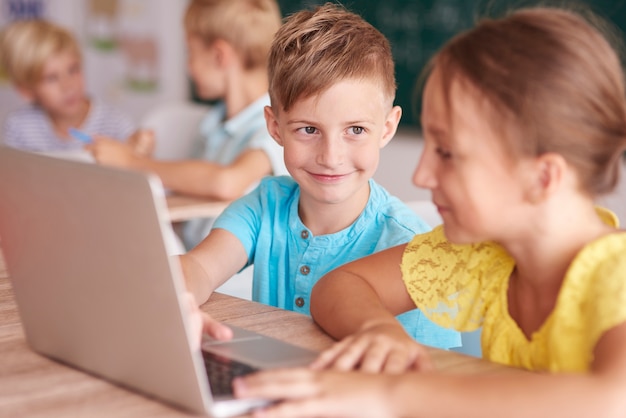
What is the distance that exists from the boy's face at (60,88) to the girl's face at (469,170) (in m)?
2.83

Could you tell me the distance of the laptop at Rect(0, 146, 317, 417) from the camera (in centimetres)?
74

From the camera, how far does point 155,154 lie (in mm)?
3244

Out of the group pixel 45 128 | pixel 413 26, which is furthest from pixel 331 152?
pixel 45 128

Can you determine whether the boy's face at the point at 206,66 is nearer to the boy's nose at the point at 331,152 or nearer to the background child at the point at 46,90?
the background child at the point at 46,90

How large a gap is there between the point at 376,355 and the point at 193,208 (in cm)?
146

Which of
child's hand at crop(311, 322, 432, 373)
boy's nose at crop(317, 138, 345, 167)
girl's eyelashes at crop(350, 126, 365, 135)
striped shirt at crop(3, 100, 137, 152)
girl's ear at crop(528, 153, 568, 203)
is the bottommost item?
striped shirt at crop(3, 100, 137, 152)

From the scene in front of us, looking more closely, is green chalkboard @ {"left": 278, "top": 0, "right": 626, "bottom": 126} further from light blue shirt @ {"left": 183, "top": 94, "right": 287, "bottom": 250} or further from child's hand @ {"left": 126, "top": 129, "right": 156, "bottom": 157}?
child's hand @ {"left": 126, "top": 129, "right": 156, "bottom": 157}

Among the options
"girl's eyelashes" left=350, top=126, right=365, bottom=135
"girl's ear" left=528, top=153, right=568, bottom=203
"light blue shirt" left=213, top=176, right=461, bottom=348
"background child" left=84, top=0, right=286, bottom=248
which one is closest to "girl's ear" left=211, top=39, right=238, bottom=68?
"background child" left=84, top=0, right=286, bottom=248

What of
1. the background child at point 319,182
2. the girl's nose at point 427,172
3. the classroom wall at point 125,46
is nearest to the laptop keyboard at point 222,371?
the girl's nose at point 427,172

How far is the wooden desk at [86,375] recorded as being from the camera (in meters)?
0.81

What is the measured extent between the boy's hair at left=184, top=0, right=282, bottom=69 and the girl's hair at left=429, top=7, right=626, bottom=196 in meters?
1.80

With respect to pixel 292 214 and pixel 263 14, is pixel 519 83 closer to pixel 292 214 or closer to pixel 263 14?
pixel 292 214

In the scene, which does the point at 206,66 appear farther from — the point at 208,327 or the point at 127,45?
the point at 127,45

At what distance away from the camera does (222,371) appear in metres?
0.87
